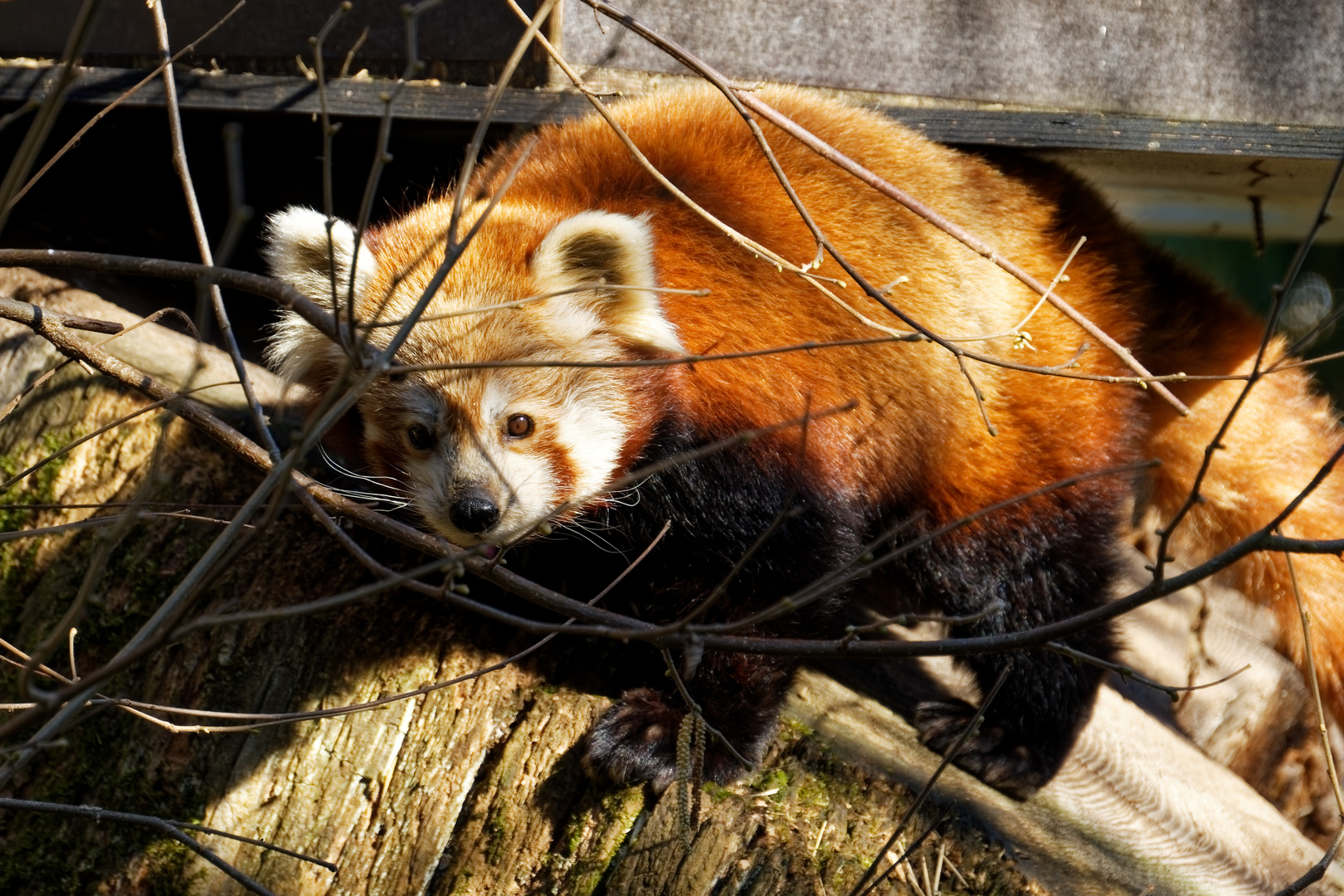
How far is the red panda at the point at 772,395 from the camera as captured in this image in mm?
3355

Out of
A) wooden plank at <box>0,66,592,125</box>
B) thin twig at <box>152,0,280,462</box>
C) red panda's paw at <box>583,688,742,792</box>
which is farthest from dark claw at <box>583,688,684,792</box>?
wooden plank at <box>0,66,592,125</box>

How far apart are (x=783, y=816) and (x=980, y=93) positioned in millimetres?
3100

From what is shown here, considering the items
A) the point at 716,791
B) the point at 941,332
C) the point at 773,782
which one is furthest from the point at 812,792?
the point at 941,332

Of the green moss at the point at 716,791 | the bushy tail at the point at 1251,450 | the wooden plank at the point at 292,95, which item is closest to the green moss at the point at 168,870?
the green moss at the point at 716,791

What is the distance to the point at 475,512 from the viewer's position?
10.5ft

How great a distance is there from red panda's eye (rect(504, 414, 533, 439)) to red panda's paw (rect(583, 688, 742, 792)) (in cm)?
88

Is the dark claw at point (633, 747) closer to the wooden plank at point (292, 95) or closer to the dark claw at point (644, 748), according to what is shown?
the dark claw at point (644, 748)

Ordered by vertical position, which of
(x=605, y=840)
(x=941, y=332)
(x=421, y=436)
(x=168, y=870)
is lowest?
(x=168, y=870)

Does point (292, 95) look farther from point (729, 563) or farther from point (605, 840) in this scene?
point (605, 840)

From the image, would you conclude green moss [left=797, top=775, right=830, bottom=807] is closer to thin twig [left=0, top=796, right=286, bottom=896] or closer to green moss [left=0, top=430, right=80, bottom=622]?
thin twig [left=0, top=796, right=286, bottom=896]

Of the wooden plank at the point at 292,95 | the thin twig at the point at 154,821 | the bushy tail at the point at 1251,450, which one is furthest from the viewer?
the bushy tail at the point at 1251,450

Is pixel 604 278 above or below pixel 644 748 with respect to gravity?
above

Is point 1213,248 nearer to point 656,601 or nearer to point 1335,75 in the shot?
point 1335,75

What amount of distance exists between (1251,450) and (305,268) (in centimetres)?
364
